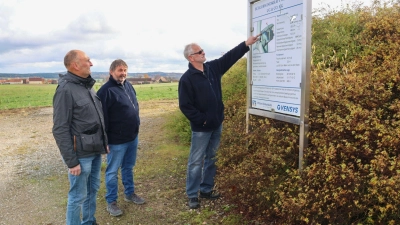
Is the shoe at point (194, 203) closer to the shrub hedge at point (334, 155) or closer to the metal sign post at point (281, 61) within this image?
the shrub hedge at point (334, 155)

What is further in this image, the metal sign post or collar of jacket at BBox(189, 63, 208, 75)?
collar of jacket at BBox(189, 63, 208, 75)

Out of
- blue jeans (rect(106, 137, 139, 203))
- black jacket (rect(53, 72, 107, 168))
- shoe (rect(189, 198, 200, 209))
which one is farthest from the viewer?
shoe (rect(189, 198, 200, 209))

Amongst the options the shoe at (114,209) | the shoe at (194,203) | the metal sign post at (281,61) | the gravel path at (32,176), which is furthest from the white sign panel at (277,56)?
the gravel path at (32,176)

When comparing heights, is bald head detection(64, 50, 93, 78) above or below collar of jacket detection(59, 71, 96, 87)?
above

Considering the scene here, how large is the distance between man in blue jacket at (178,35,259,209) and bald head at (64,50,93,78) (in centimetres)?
123

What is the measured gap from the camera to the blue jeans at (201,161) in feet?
14.8

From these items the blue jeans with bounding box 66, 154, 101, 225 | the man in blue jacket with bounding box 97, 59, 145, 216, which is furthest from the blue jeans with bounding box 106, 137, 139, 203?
the blue jeans with bounding box 66, 154, 101, 225

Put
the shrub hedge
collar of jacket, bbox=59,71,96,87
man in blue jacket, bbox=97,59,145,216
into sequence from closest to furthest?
the shrub hedge < collar of jacket, bbox=59,71,96,87 < man in blue jacket, bbox=97,59,145,216

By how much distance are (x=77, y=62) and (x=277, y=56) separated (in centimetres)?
230

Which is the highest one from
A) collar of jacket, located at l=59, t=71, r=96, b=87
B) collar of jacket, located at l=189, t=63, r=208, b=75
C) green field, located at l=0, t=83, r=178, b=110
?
collar of jacket, located at l=189, t=63, r=208, b=75

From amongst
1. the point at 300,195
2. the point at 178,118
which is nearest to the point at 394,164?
the point at 300,195

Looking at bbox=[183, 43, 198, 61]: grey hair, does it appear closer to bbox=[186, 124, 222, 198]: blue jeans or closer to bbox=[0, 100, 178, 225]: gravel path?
bbox=[186, 124, 222, 198]: blue jeans

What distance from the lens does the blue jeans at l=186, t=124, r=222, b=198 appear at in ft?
14.8

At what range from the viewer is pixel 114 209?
461 cm
